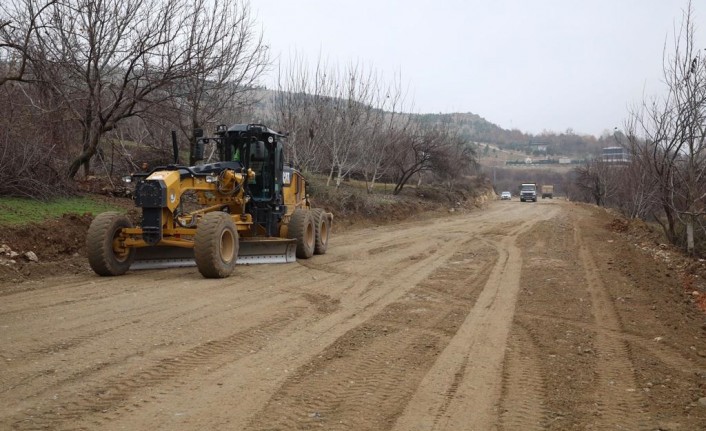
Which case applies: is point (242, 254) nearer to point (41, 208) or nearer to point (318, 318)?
point (318, 318)

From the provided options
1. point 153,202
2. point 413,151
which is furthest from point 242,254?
point 413,151

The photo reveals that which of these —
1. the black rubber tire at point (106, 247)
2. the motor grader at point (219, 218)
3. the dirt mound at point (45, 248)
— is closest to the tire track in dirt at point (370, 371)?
the motor grader at point (219, 218)

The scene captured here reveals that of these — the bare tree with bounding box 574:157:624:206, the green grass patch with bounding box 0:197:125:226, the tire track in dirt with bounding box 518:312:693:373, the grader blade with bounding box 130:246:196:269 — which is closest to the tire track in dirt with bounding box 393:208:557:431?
the tire track in dirt with bounding box 518:312:693:373

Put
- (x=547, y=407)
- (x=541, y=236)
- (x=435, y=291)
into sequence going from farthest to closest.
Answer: (x=541, y=236) < (x=435, y=291) < (x=547, y=407)

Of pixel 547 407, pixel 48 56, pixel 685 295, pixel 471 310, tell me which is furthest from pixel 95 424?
pixel 48 56

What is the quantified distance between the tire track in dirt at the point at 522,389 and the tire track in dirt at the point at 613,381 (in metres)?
0.44

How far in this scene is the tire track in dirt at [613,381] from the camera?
4356mm

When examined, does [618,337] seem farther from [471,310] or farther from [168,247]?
[168,247]

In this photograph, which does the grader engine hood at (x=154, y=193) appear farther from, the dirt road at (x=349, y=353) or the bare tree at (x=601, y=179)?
the bare tree at (x=601, y=179)

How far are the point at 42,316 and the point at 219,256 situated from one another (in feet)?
10.2

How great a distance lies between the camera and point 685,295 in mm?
9477

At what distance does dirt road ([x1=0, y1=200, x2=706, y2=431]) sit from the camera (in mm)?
4320

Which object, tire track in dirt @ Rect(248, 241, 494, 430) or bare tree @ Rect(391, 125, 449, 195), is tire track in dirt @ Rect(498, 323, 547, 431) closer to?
tire track in dirt @ Rect(248, 241, 494, 430)

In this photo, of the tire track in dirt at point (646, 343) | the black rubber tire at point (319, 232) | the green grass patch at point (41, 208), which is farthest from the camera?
the black rubber tire at point (319, 232)
